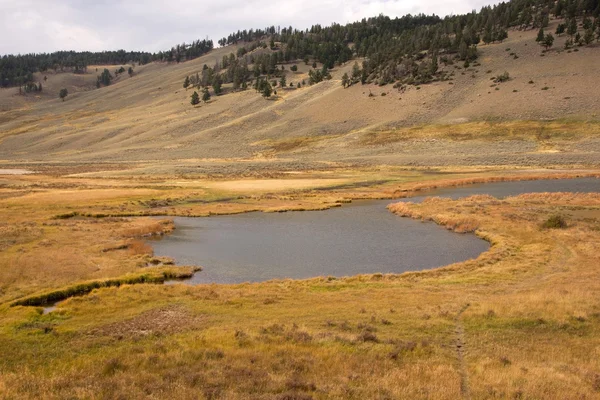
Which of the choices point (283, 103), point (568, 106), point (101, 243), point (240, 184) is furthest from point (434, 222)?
point (283, 103)

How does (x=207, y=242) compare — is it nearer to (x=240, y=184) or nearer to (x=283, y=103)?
(x=240, y=184)

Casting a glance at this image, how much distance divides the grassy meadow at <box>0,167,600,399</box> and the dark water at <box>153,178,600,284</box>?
104 inches

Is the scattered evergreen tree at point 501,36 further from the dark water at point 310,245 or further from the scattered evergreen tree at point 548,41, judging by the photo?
the dark water at point 310,245

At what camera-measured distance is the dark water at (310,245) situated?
32.8m

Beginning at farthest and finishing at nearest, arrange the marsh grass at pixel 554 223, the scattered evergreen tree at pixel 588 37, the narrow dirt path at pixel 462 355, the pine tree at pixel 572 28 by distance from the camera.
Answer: the pine tree at pixel 572 28, the scattered evergreen tree at pixel 588 37, the marsh grass at pixel 554 223, the narrow dirt path at pixel 462 355

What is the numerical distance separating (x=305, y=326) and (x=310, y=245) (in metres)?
20.4

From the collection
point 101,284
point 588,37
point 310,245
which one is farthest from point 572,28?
point 101,284

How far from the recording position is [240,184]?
3204 inches

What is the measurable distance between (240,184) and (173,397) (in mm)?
69906

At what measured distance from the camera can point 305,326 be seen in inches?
767

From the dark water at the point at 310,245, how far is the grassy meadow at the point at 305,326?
2645 millimetres

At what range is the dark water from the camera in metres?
32.8

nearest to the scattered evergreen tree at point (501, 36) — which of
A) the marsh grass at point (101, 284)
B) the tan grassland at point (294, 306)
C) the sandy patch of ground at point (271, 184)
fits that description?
the tan grassland at point (294, 306)

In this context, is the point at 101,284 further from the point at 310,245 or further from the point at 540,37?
the point at 540,37
